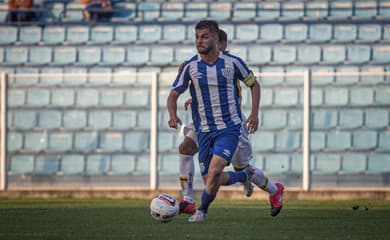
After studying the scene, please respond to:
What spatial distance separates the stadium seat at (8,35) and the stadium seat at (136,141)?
18.2 ft

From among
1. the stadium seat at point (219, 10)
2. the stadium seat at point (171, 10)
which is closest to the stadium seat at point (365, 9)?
the stadium seat at point (219, 10)

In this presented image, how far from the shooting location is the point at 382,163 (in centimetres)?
1491

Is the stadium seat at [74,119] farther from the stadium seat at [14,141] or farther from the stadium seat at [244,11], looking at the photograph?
the stadium seat at [244,11]

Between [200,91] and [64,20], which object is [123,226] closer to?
[200,91]

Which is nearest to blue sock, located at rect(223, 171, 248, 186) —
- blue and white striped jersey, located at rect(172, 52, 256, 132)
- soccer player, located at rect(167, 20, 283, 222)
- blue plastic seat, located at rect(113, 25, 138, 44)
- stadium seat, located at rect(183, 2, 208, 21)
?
soccer player, located at rect(167, 20, 283, 222)

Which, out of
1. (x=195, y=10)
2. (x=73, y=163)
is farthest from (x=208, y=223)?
(x=195, y=10)

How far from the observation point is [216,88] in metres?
9.78

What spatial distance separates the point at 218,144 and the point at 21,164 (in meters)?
6.98

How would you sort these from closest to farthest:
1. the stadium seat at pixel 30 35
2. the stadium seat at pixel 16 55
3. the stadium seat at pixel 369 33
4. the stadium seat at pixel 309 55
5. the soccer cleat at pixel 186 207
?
the soccer cleat at pixel 186 207, the stadium seat at pixel 309 55, the stadium seat at pixel 369 33, the stadium seat at pixel 16 55, the stadium seat at pixel 30 35

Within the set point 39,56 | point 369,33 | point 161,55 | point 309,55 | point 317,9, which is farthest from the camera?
point 39,56

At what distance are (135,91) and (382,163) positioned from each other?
3.72 meters

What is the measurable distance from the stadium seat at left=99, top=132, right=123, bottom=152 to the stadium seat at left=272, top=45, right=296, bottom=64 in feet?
13.1

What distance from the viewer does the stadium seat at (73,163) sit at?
15828 mm

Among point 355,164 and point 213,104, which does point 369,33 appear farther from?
point 213,104
